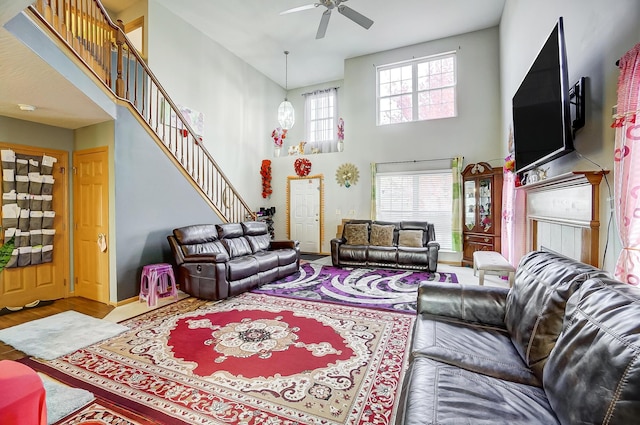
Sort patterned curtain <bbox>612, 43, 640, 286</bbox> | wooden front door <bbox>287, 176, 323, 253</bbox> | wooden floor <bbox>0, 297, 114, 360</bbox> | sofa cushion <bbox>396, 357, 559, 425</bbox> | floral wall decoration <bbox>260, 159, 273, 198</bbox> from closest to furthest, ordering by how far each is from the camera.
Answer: sofa cushion <bbox>396, 357, 559, 425</bbox> → patterned curtain <bbox>612, 43, 640, 286</bbox> → wooden floor <bbox>0, 297, 114, 360</bbox> → wooden front door <bbox>287, 176, 323, 253</bbox> → floral wall decoration <bbox>260, 159, 273, 198</bbox>

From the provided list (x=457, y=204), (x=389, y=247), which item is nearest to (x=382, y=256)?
(x=389, y=247)

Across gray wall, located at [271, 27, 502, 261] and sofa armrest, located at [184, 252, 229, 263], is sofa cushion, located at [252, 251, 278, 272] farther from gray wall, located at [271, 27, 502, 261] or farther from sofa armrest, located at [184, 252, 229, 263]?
gray wall, located at [271, 27, 502, 261]

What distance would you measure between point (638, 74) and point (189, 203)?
5.03 metres

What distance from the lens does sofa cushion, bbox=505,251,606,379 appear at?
4.69 feet

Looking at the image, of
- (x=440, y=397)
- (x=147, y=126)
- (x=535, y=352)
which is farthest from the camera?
(x=147, y=126)

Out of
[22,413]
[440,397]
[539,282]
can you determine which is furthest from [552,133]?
[22,413]

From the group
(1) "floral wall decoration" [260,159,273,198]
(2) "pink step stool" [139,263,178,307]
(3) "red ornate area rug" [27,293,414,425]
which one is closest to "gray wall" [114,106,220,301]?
(2) "pink step stool" [139,263,178,307]

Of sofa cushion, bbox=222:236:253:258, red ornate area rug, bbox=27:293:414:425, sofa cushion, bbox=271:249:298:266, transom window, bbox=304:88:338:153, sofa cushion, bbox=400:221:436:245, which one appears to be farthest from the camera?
transom window, bbox=304:88:338:153

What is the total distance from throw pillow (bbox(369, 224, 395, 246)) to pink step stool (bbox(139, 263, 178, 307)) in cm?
372

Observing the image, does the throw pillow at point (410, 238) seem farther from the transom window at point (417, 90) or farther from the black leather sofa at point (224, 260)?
the transom window at point (417, 90)

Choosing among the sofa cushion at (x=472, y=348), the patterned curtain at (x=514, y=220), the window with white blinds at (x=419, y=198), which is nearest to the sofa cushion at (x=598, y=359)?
the sofa cushion at (x=472, y=348)

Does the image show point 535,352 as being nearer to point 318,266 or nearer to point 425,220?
point 318,266

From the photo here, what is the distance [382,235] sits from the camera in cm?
606

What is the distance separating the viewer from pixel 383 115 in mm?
7082
